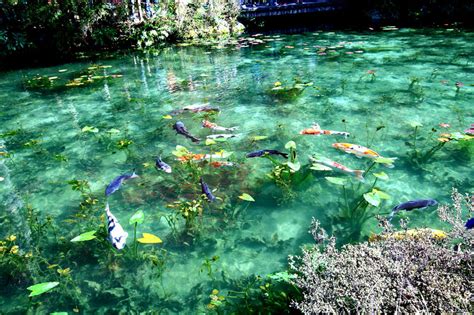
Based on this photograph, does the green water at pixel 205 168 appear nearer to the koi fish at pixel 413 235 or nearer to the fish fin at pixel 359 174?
the fish fin at pixel 359 174

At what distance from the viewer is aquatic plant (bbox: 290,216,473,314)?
5.46ft

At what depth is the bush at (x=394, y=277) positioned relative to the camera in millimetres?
1665

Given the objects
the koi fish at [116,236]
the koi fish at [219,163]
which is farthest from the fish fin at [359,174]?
the koi fish at [116,236]

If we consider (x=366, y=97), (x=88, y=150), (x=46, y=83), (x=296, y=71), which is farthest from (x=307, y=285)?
(x=46, y=83)

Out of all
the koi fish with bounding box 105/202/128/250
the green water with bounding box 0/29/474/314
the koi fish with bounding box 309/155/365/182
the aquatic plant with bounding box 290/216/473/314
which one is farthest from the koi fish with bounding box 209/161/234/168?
the aquatic plant with bounding box 290/216/473/314

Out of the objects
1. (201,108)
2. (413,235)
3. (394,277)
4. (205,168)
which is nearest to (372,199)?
(413,235)

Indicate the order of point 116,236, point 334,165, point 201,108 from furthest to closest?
point 201,108 → point 334,165 → point 116,236

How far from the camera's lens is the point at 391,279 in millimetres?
1816

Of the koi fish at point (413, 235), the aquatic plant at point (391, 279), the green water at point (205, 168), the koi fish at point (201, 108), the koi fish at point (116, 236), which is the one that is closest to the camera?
the aquatic plant at point (391, 279)

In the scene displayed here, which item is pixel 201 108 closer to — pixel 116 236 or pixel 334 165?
pixel 334 165

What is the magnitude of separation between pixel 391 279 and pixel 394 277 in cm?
2

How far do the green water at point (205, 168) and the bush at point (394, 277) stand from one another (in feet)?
1.90

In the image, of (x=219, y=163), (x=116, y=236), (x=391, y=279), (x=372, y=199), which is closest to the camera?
(x=391, y=279)

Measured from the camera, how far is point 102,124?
530cm
